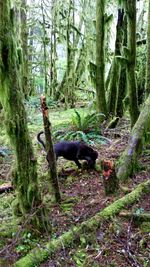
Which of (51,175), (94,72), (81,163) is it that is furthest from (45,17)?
(51,175)

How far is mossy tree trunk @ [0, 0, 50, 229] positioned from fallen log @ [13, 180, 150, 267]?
1.44 ft

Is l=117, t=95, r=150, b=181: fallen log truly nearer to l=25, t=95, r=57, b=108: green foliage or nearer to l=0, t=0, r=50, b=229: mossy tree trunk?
l=0, t=0, r=50, b=229: mossy tree trunk

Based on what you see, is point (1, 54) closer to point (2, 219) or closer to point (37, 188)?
point (37, 188)

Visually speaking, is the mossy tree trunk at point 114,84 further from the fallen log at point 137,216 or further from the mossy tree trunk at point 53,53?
the mossy tree trunk at point 53,53

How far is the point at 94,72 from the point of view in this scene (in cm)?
968

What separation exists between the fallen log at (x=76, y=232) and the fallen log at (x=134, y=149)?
30.6 inches

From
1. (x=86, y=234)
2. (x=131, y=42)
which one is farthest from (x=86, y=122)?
(x=86, y=234)

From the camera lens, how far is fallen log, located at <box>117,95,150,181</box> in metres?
6.15

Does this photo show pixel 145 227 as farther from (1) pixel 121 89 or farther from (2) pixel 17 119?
(1) pixel 121 89

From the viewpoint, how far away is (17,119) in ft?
13.6

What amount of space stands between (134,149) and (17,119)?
110 inches

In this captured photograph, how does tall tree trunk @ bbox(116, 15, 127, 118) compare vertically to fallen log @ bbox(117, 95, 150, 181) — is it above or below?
above

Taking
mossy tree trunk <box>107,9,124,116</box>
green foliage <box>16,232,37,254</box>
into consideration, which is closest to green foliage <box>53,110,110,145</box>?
mossy tree trunk <box>107,9,124,116</box>

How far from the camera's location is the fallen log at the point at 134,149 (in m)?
6.15
